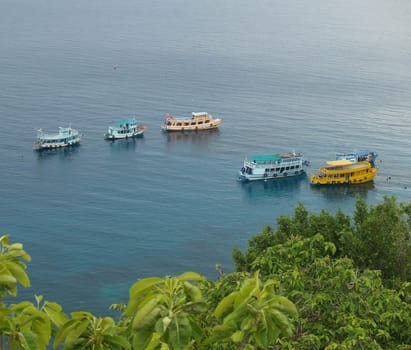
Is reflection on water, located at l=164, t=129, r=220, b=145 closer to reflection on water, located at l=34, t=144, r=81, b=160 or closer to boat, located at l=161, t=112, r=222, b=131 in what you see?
boat, located at l=161, t=112, r=222, b=131

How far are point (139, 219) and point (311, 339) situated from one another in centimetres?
6934

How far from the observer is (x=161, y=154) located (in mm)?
118812

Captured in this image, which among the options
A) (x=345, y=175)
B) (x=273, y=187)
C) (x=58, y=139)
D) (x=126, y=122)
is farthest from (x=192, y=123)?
(x=345, y=175)

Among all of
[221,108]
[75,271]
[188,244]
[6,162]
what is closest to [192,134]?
[221,108]

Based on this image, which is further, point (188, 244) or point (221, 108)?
point (221, 108)

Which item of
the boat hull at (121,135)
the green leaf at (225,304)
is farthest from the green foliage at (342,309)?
the boat hull at (121,135)

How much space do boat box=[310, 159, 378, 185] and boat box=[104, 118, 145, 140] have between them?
37772 mm

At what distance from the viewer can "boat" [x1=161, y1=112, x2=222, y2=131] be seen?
13000 cm

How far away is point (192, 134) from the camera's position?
131625 mm

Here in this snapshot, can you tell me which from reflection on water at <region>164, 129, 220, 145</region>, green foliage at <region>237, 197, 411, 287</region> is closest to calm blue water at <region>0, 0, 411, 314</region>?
reflection on water at <region>164, 129, 220, 145</region>

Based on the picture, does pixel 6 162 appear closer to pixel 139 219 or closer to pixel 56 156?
pixel 56 156

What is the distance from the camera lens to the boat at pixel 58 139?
117 metres

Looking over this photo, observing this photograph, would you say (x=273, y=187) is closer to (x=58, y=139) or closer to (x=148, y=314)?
(x=58, y=139)

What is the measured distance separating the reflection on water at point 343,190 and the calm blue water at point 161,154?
36 cm
